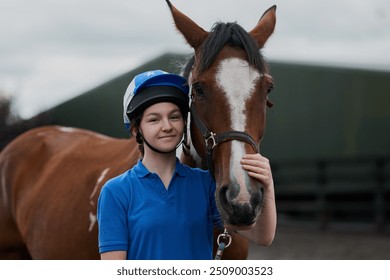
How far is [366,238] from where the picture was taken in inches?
404

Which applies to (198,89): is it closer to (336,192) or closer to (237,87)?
(237,87)

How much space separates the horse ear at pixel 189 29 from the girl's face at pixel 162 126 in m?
0.59

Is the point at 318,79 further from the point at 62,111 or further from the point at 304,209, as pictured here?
the point at 62,111

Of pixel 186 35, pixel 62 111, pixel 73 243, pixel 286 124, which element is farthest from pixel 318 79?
pixel 186 35

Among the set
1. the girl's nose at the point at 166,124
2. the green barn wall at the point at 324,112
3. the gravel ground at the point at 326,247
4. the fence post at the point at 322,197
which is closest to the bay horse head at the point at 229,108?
the girl's nose at the point at 166,124

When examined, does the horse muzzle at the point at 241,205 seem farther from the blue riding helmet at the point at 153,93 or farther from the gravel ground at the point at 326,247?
the gravel ground at the point at 326,247

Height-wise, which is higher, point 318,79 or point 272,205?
point 318,79

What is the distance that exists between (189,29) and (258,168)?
898mm

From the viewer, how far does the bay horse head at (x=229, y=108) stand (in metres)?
2.36

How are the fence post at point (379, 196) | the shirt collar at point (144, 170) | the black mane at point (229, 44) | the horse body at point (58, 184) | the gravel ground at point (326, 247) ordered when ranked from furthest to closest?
the fence post at point (379, 196), the gravel ground at point (326, 247), the horse body at point (58, 184), the black mane at point (229, 44), the shirt collar at point (144, 170)

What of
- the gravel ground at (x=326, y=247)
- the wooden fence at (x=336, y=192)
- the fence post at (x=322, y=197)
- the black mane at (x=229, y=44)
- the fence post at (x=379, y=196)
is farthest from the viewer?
the fence post at (x=322, y=197)

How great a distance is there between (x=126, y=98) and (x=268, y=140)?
36.9ft

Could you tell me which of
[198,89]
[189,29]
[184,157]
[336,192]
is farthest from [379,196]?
[198,89]

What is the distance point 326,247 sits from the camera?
32.1ft
